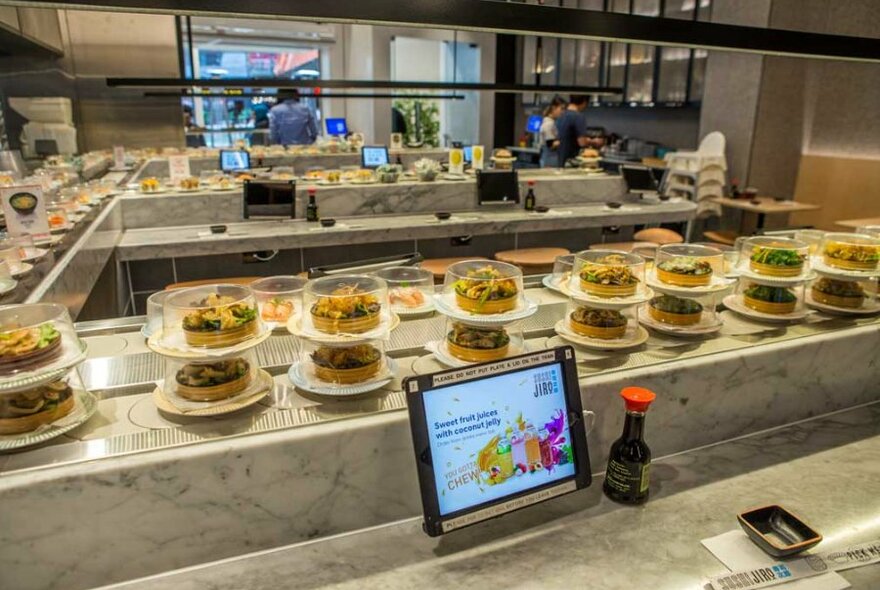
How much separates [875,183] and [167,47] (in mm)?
9560

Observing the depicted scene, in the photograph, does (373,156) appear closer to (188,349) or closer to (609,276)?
(609,276)

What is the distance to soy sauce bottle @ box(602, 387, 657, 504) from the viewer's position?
1.34 metres

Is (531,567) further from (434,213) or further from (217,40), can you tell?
(217,40)

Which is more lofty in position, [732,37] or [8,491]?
[732,37]

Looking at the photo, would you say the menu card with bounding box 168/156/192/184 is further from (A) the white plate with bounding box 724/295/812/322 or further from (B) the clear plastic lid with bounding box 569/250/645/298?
(A) the white plate with bounding box 724/295/812/322

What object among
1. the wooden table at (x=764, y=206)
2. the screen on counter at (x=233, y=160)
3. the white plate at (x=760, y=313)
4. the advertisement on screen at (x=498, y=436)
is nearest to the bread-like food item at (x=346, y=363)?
the advertisement on screen at (x=498, y=436)

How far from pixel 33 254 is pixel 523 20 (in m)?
2.27

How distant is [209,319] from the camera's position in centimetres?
122

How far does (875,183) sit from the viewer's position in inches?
269

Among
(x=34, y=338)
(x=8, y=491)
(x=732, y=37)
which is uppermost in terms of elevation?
(x=732, y=37)

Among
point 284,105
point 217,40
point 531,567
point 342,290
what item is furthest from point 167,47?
point 531,567

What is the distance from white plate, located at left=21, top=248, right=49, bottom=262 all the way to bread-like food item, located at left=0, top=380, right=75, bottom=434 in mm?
1635

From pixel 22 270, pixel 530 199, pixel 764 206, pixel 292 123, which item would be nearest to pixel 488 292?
pixel 22 270

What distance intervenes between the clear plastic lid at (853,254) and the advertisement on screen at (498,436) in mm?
1174
